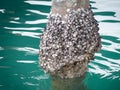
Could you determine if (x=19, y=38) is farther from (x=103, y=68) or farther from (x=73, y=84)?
(x=73, y=84)

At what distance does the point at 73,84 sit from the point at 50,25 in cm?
65

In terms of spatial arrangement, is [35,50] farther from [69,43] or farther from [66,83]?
[69,43]

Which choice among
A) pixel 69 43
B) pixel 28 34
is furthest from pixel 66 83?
pixel 28 34

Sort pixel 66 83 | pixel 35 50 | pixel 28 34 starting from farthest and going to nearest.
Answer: pixel 28 34 < pixel 35 50 < pixel 66 83

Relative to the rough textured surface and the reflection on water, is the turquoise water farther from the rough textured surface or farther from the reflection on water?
the rough textured surface

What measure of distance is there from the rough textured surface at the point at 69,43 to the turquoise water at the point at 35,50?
0.23m

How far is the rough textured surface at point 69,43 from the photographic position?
340 centimetres

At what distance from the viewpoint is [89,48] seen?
3.43 metres

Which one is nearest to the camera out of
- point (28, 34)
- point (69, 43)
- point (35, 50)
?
point (69, 43)

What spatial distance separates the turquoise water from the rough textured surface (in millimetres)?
235

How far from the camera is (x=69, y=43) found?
3.42 m

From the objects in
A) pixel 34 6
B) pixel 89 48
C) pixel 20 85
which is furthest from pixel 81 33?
pixel 34 6

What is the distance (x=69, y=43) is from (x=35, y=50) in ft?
10.5

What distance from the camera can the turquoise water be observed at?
191 inches
